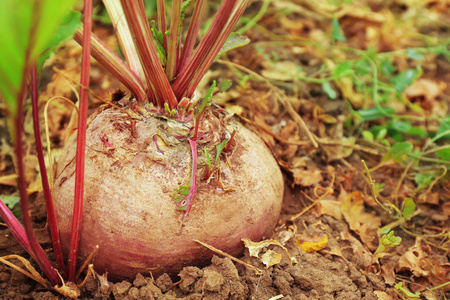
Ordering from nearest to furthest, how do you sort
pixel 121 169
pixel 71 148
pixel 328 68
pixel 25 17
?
1. pixel 25 17
2. pixel 121 169
3. pixel 71 148
4. pixel 328 68

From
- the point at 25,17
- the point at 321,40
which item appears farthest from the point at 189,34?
the point at 321,40

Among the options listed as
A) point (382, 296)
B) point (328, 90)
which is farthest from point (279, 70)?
point (382, 296)

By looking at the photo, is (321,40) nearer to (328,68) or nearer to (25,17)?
(328,68)

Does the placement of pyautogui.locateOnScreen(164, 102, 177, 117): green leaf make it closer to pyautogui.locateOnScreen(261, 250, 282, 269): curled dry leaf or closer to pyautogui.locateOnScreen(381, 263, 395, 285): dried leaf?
pyautogui.locateOnScreen(261, 250, 282, 269): curled dry leaf

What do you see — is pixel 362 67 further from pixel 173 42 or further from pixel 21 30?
pixel 21 30

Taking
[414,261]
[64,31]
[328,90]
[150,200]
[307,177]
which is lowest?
[414,261]

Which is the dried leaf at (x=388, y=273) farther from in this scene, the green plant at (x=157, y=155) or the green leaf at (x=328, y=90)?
the green leaf at (x=328, y=90)

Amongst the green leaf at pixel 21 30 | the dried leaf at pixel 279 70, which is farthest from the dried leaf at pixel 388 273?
the green leaf at pixel 21 30
